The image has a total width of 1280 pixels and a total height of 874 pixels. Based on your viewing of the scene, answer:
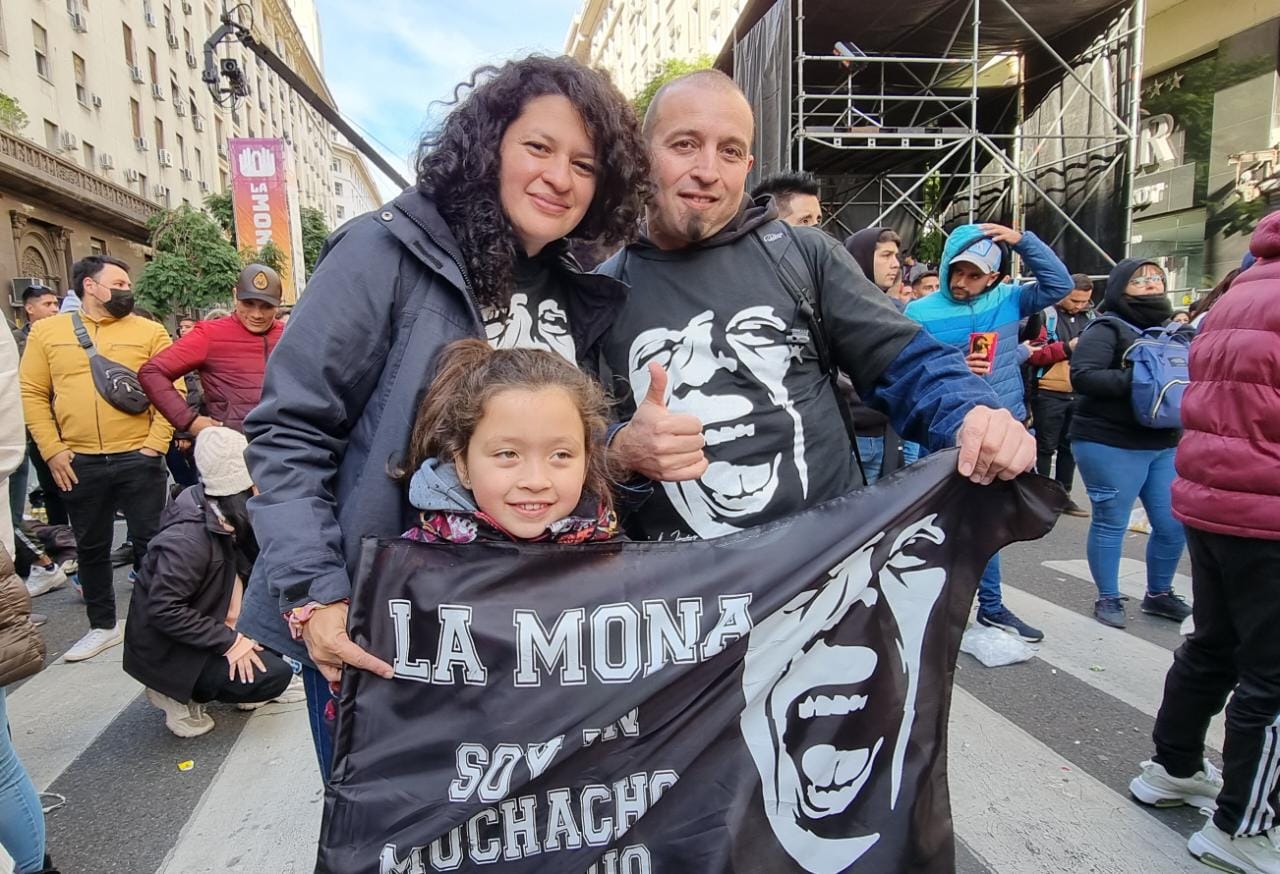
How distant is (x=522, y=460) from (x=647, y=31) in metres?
52.7

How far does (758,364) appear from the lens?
198 cm

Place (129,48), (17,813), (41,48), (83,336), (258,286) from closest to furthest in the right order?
(17,813) < (83,336) < (258,286) < (41,48) < (129,48)

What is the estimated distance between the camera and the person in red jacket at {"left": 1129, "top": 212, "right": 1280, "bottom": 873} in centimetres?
233

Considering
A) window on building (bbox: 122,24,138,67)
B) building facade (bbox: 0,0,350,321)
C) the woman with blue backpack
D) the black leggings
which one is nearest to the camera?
the black leggings

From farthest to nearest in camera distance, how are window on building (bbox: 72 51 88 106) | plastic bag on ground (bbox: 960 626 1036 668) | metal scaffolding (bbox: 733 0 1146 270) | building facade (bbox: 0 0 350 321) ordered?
window on building (bbox: 72 51 88 106) < building facade (bbox: 0 0 350 321) < metal scaffolding (bbox: 733 0 1146 270) < plastic bag on ground (bbox: 960 626 1036 668)

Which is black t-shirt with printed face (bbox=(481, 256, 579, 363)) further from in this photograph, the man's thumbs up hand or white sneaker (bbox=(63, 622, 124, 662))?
white sneaker (bbox=(63, 622, 124, 662))

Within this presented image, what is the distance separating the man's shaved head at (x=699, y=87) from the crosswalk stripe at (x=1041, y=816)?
2.37 metres

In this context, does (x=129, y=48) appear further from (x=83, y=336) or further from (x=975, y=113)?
(x=83, y=336)

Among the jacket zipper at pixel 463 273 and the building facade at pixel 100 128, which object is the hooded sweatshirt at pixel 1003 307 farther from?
the building facade at pixel 100 128

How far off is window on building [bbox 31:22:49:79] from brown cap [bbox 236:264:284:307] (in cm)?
2578

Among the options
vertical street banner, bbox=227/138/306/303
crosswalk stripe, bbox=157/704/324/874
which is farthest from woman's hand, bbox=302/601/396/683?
vertical street banner, bbox=227/138/306/303

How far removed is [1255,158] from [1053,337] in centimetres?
1025

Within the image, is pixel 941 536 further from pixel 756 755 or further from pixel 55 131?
pixel 55 131

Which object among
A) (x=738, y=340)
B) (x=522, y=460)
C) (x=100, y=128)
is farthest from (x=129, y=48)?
(x=522, y=460)
